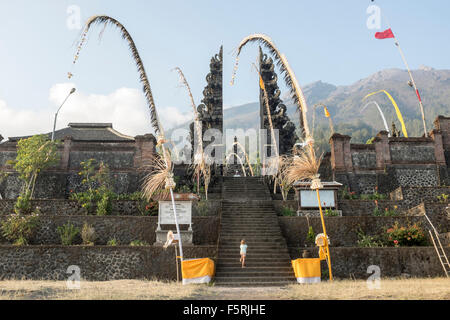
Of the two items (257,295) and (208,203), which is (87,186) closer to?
(208,203)

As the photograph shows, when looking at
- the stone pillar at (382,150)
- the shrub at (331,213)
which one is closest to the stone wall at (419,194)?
the shrub at (331,213)

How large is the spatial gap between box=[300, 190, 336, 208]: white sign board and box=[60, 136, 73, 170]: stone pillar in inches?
644

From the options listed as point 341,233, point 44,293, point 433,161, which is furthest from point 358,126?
point 44,293

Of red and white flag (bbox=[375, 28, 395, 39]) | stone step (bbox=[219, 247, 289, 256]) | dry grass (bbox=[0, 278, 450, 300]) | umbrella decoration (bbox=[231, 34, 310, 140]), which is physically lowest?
dry grass (bbox=[0, 278, 450, 300])

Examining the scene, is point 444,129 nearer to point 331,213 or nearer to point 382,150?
point 382,150

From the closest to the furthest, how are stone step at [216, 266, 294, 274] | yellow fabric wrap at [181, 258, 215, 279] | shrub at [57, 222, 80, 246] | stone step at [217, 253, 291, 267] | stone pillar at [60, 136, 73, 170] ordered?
yellow fabric wrap at [181, 258, 215, 279] → stone step at [216, 266, 294, 274] → stone step at [217, 253, 291, 267] → shrub at [57, 222, 80, 246] → stone pillar at [60, 136, 73, 170]

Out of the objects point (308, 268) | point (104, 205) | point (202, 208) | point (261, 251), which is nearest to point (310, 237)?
point (261, 251)

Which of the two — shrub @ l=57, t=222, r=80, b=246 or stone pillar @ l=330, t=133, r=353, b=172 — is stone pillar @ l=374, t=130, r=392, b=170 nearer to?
stone pillar @ l=330, t=133, r=353, b=172

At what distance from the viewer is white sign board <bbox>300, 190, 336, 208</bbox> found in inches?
870

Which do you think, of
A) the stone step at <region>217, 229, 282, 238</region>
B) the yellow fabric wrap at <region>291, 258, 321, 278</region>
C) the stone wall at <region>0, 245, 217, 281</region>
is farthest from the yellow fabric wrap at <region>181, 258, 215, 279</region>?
the stone step at <region>217, 229, 282, 238</region>

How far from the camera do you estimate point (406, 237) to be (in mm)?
18172

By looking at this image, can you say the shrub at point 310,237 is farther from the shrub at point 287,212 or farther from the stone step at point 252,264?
the stone step at point 252,264

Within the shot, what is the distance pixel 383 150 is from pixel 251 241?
13827 millimetres

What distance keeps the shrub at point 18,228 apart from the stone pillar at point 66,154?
853cm
